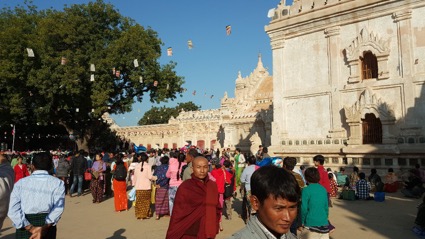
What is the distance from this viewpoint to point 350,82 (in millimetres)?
17109

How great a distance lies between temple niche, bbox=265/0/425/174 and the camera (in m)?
15.4

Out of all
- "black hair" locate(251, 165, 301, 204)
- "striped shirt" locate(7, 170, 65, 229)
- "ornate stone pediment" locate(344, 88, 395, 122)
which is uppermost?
"ornate stone pediment" locate(344, 88, 395, 122)

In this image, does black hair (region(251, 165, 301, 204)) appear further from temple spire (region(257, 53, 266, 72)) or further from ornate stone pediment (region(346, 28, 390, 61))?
temple spire (region(257, 53, 266, 72))

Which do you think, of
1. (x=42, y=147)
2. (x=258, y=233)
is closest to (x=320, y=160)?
(x=258, y=233)

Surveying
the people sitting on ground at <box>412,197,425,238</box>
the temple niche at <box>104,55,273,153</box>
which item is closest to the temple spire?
the temple niche at <box>104,55,273,153</box>

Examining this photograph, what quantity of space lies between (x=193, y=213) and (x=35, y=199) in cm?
Result: 196

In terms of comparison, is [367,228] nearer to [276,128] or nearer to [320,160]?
[320,160]

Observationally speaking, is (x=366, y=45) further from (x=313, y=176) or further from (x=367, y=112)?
(x=313, y=176)

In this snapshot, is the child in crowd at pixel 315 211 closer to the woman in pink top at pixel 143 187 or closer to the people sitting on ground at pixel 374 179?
the woman in pink top at pixel 143 187

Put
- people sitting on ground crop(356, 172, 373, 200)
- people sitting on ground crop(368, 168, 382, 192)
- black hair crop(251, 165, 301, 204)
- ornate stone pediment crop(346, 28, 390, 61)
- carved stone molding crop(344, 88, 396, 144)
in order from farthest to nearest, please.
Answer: ornate stone pediment crop(346, 28, 390, 61) → carved stone molding crop(344, 88, 396, 144) → people sitting on ground crop(368, 168, 382, 192) → people sitting on ground crop(356, 172, 373, 200) → black hair crop(251, 165, 301, 204)

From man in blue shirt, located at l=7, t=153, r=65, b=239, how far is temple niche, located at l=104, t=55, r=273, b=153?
23.3 metres

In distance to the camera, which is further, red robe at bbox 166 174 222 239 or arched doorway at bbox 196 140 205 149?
arched doorway at bbox 196 140 205 149

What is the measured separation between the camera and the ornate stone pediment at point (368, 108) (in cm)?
1578

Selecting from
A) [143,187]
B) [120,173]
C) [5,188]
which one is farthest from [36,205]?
[120,173]
